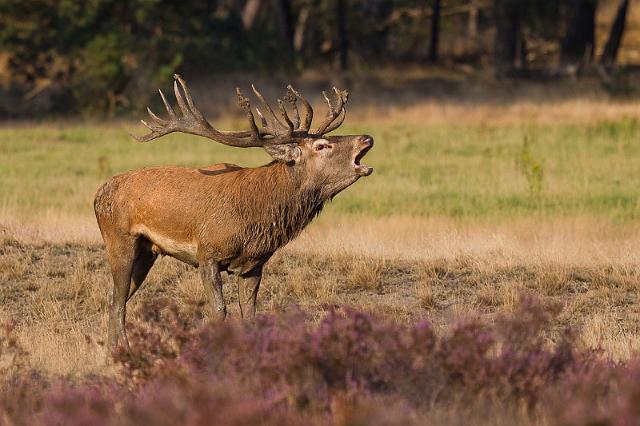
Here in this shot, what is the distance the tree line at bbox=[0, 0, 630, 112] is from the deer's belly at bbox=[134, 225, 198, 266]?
2252 centimetres

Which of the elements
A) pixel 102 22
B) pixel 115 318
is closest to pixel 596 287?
pixel 115 318

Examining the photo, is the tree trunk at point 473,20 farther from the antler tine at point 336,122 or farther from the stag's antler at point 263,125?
the stag's antler at point 263,125

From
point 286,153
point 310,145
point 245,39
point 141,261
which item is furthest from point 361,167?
point 245,39

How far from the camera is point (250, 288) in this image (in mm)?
9703

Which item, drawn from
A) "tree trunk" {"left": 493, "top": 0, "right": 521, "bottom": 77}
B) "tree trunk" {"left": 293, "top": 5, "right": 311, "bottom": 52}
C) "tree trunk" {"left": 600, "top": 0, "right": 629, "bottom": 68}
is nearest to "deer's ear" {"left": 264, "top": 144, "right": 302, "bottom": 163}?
"tree trunk" {"left": 600, "top": 0, "right": 629, "bottom": 68}

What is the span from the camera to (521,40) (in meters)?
52.1

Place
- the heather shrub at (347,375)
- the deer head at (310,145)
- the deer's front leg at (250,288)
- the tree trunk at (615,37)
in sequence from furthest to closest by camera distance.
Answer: the tree trunk at (615,37), the deer's front leg at (250,288), the deer head at (310,145), the heather shrub at (347,375)

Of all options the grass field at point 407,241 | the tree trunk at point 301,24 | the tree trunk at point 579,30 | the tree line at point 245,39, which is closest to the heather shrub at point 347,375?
the grass field at point 407,241

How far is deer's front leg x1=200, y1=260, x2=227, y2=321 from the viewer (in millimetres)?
9297

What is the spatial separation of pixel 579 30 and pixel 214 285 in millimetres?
36660

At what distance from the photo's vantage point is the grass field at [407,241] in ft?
36.7

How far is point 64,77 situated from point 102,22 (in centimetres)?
186

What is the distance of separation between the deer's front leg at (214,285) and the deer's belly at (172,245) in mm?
215

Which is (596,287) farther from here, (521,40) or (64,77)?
(521,40)
